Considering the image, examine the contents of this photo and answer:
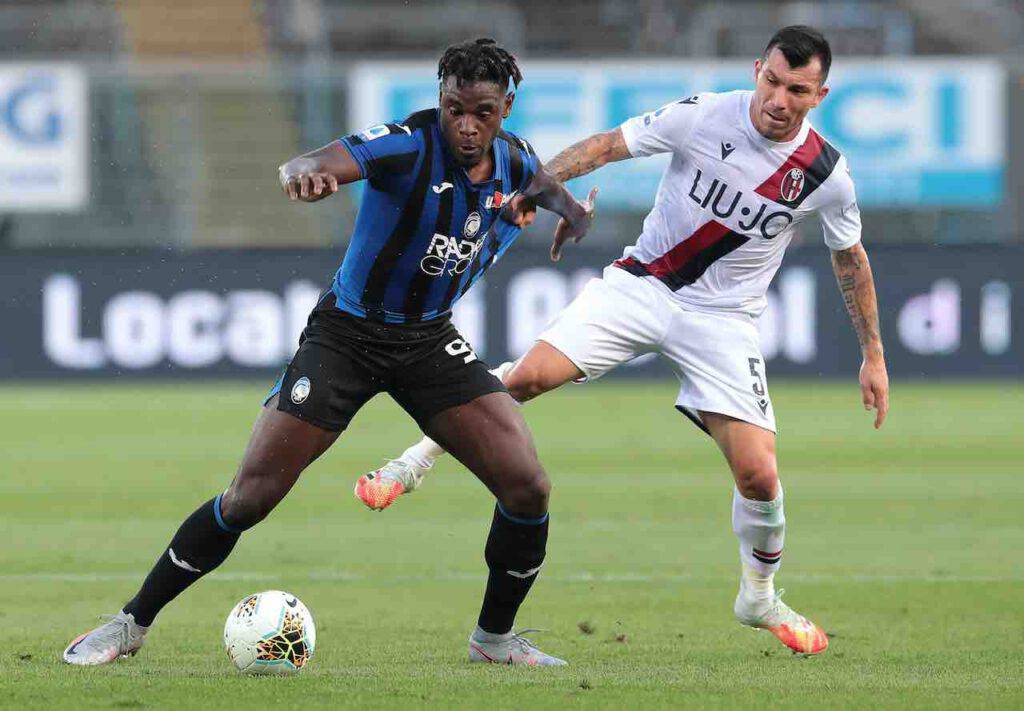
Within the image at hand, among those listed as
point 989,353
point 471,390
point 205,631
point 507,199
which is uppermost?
point 507,199

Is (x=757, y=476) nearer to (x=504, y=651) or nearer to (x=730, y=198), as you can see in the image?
Answer: (x=730, y=198)

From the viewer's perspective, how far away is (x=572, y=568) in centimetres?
877

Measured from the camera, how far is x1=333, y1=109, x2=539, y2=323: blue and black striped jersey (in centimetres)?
599

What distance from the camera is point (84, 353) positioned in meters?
20.0

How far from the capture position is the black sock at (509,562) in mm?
6344

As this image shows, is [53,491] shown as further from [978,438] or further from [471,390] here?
[978,438]

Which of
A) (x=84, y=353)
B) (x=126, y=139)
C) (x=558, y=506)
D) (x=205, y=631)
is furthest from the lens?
(x=126, y=139)

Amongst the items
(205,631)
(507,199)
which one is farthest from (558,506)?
(507,199)

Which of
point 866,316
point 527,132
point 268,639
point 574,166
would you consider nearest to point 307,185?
point 268,639

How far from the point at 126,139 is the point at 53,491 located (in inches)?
439

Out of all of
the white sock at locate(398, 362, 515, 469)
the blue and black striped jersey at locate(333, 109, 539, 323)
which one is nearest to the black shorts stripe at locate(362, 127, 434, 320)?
the blue and black striped jersey at locate(333, 109, 539, 323)

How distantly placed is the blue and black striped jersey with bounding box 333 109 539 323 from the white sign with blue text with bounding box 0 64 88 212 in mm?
16181

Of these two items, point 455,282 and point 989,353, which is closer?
point 455,282

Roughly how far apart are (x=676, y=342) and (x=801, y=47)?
1351 mm
